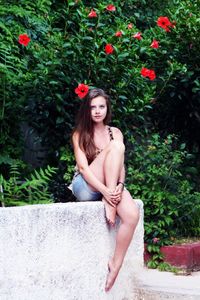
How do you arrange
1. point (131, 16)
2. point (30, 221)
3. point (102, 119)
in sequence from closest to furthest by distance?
point (30, 221), point (102, 119), point (131, 16)

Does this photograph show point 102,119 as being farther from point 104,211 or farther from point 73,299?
point 73,299

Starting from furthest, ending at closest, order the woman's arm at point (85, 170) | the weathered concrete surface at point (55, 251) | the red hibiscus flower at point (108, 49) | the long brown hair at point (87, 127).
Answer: the red hibiscus flower at point (108, 49), the long brown hair at point (87, 127), the woman's arm at point (85, 170), the weathered concrete surface at point (55, 251)

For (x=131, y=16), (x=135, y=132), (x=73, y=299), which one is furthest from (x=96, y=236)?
(x=131, y=16)

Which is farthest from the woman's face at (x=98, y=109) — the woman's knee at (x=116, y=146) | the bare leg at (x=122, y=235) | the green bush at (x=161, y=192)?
the green bush at (x=161, y=192)

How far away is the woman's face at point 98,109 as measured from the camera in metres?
4.66

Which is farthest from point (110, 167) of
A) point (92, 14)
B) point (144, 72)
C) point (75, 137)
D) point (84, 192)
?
point (92, 14)

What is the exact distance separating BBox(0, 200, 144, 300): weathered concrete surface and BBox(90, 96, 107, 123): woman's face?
2.34 ft

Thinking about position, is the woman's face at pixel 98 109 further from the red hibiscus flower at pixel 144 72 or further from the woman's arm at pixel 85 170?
the red hibiscus flower at pixel 144 72

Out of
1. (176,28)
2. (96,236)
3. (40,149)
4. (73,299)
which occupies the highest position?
(176,28)

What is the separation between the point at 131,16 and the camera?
7.50m

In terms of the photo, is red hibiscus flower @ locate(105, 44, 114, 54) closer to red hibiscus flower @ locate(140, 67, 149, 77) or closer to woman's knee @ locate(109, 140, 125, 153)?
red hibiscus flower @ locate(140, 67, 149, 77)

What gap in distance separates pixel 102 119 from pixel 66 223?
1017mm

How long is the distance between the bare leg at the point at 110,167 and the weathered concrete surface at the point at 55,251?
0.23 ft

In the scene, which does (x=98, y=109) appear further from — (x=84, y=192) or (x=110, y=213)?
(x=110, y=213)
